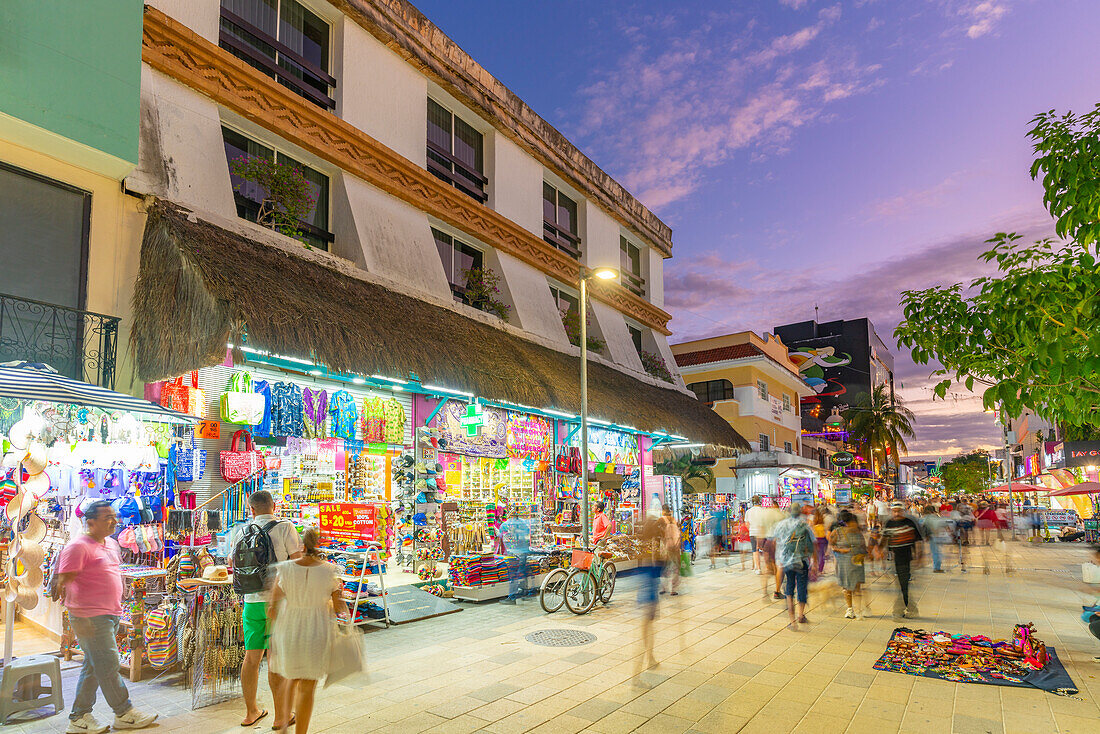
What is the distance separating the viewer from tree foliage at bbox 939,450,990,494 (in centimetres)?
9444

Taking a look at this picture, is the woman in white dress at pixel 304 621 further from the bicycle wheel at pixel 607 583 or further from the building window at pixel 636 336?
the building window at pixel 636 336

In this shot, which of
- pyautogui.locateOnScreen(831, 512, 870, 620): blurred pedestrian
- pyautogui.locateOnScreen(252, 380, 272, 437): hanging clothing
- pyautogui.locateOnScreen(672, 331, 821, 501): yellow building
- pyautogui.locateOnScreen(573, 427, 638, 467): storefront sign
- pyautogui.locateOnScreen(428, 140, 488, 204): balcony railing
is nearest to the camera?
pyautogui.locateOnScreen(252, 380, 272, 437): hanging clothing

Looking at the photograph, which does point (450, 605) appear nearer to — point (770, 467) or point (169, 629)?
point (169, 629)

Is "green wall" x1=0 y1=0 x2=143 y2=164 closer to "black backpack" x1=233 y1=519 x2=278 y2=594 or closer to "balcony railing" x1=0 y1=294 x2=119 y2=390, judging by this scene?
"balcony railing" x1=0 y1=294 x2=119 y2=390

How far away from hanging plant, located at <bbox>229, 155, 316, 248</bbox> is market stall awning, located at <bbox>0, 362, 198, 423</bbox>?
519 cm

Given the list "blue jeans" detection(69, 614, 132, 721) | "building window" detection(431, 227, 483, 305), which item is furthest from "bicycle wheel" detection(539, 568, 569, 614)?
"building window" detection(431, 227, 483, 305)

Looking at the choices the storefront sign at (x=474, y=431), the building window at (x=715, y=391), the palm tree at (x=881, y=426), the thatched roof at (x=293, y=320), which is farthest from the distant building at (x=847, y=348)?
the thatched roof at (x=293, y=320)

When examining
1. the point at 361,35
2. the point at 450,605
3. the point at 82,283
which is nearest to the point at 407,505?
the point at 450,605

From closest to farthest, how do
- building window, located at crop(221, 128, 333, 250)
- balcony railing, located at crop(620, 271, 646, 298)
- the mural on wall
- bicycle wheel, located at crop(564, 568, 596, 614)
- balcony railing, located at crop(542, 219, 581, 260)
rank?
bicycle wheel, located at crop(564, 568, 596, 614), building window, located at crop(221, 128, 333, 250), balcony railing, located at crop(542, 219, 581, 260), balcony railing, located at crop(620, 271, 646, 298), the mural on wall

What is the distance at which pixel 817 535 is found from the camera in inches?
627

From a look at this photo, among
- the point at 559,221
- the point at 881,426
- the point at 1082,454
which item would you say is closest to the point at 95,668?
the point at 559,221

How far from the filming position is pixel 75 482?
8719 mm

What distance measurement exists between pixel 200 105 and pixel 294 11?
3723 mm

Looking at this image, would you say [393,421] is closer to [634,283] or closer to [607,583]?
[607,583]
